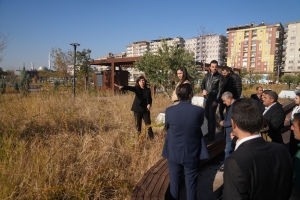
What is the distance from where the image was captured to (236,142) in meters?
1.73

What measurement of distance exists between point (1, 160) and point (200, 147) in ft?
8.64

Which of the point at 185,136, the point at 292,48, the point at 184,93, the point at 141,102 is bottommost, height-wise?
the point at 185,136

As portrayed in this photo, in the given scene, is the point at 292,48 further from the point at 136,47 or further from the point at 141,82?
the point at 141,82

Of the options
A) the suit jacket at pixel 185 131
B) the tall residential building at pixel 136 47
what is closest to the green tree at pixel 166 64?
the suit jacket at pixel 185 131

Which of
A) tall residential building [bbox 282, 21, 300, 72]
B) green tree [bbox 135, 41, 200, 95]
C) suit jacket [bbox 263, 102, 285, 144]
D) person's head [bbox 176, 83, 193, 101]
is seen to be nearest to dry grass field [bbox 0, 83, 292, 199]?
person's head [bbox 176, 83, 193, 101]

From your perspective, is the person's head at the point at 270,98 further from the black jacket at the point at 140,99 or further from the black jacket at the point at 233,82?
the black jacket at the point at 140,99

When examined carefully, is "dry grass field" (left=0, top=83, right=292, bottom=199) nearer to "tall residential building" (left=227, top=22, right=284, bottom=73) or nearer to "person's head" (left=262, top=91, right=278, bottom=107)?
"person's head" (left=262, top=91, right=278, bottom=107)

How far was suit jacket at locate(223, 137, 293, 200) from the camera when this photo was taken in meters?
0.97

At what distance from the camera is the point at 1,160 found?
8.30 feet

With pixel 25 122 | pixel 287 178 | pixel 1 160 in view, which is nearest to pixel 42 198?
pixel 1 160

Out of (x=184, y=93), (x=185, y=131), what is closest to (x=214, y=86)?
(x=184, y=93)

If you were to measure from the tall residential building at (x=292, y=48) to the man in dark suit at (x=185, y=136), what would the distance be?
7538cm

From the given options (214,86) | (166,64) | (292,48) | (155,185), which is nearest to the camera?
(155,185)

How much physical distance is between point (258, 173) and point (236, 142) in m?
0.80
